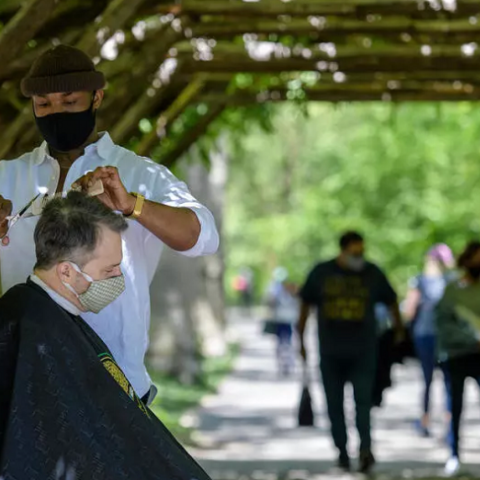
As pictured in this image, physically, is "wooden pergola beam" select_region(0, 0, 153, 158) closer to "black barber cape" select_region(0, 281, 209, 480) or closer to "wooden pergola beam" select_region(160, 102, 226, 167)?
"wooden pergola beam" select_region(160, 102, 226, 167)

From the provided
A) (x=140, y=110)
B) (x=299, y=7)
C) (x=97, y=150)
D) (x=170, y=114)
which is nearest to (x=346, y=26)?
(x=299, y=7)

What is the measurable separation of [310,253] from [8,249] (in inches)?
1906

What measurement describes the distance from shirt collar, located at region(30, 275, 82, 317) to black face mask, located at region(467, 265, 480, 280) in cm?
910

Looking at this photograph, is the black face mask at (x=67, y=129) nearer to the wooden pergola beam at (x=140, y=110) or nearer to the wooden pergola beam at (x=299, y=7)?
the wooden pergola beam at (x=299, y=7)

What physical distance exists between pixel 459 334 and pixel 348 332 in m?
0.86

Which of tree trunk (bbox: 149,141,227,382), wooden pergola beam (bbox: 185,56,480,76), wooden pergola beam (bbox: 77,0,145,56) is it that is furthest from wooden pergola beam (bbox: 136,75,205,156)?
tree trunk (bbox: 149,141,227,382)

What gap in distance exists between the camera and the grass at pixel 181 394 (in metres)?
17.2

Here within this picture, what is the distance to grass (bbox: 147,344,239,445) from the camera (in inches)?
A: 679

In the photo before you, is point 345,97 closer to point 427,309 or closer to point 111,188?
point 427,309

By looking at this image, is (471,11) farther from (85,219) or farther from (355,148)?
(355,148)

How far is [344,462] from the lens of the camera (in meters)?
13.4

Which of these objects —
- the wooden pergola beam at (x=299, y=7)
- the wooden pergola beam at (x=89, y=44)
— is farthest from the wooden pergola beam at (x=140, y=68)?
the wooden pergola beam at (x=89, y=44)

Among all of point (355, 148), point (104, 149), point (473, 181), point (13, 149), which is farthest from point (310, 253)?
point (104, 149)

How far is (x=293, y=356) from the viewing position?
28.7m
